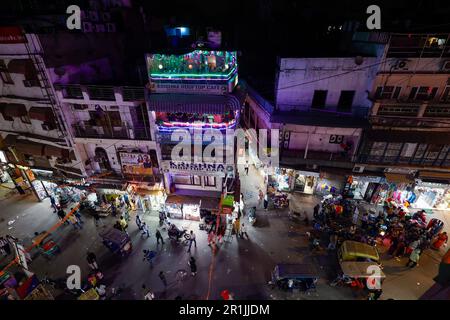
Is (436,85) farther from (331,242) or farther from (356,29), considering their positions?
(331,242)

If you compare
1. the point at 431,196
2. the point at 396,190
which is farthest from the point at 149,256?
the point at 431,196

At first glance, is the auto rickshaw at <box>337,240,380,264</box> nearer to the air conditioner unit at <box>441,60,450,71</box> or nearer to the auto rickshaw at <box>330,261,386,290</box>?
the auto rickshaw at <box>330,261,386,290</box>

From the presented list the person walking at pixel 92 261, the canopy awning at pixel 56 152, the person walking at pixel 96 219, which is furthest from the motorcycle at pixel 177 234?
the canopy awning at pixel 56 152

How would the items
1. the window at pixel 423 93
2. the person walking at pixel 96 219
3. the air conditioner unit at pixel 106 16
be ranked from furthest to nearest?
1. the air conditioner unit at pixel 106 16
2. the person walking at pixel 96 219
3. the window at pixel 423 93

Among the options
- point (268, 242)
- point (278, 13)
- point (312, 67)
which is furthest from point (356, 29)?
point (268, 242)

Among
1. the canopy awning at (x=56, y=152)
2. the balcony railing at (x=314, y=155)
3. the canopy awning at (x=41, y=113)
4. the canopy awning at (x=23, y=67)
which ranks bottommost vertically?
the balcony railing at (x=314, y=155)

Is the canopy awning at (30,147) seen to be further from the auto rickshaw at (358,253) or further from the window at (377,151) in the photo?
the window at (377,151)

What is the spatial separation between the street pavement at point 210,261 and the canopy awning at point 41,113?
9633mm

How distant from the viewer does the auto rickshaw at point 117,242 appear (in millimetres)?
19703

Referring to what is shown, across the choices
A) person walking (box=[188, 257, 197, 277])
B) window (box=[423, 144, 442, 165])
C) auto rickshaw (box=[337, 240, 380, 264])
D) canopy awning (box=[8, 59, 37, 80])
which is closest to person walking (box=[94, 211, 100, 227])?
person walking (box=[188, 257, 197, 277])

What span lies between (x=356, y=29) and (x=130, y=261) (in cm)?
2790

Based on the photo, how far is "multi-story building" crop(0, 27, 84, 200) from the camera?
60.4 ft

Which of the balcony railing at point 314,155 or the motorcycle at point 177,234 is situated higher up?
the balcony railing at point 314,155

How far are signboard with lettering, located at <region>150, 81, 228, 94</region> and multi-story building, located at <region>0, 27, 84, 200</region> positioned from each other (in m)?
8.46
